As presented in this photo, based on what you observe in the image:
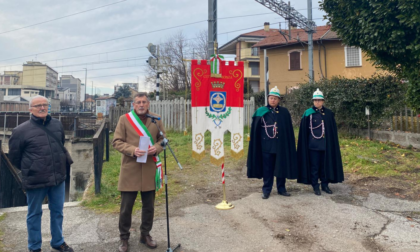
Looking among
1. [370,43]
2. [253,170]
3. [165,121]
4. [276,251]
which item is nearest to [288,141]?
[253,170]

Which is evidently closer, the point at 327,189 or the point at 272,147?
the point at 272,147

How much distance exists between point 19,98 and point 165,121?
6191 centimetres

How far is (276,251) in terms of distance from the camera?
3.91m

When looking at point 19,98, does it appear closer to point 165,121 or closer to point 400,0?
point 165,121

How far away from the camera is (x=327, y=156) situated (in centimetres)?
618

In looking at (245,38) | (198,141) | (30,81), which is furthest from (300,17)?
(30,81)

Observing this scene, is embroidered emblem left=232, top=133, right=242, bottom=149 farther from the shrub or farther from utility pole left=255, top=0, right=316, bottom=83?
utility pole left=255, top=0, right=316, bottom=83

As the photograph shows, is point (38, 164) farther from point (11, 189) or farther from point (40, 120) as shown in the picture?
point (11, 189)

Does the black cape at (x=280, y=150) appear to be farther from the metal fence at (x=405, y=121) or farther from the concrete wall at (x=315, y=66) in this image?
the concrete wall at (x=315, y=66)

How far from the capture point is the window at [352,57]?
23.5 m

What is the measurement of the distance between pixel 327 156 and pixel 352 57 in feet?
66.6

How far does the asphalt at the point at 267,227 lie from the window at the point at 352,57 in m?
20.2

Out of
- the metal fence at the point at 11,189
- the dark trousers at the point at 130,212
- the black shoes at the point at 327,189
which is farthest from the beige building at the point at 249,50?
the dark trousers at the point at 130,212

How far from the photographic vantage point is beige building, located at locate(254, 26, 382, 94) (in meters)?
23.6
